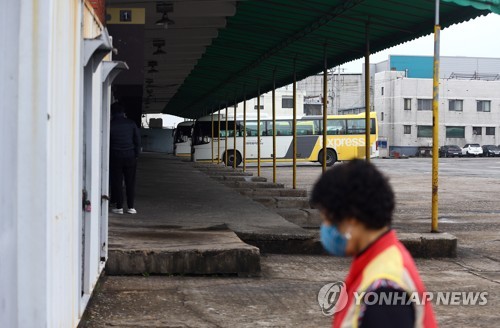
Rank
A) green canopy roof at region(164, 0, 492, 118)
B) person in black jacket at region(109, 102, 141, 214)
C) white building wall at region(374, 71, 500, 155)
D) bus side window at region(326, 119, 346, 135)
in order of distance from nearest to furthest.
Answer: person in black jacket at region(109, 102, 141, 214)
green canopy roof at region(164, 0, 492, 118)
bus side window at region(326, 119, 346, 135)
white building wall at region(374, 71, 500, 155)

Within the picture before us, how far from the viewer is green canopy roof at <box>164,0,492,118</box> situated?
10602mm

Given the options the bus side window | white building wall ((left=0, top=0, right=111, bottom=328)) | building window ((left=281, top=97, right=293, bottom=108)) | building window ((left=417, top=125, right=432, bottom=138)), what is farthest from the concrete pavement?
building window ((left=281, top=97, right=293, bottom=108))

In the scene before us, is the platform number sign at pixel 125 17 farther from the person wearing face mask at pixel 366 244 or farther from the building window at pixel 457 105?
the building window at pixel 457 105

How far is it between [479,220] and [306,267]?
7.34m

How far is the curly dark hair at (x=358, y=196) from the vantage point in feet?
6.96

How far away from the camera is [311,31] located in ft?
41.5

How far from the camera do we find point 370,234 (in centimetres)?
215

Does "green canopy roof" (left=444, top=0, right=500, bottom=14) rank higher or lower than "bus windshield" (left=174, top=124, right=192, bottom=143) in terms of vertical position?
higher

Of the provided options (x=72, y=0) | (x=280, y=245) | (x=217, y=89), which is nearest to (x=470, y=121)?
(x=217, y=89)

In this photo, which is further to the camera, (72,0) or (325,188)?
(72,0)

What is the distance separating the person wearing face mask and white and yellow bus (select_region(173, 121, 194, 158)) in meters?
42.1

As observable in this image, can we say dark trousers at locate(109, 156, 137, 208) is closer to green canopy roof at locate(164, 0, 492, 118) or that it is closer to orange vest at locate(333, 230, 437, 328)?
green canopy roof at locate(164, 0, 492, 118)

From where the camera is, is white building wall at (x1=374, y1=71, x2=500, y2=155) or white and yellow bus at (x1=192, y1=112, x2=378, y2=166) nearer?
white and yellow bus at (x1=192, y1=112, x2=378, y2=166)

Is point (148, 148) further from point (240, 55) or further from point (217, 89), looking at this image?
point (240, 55)
